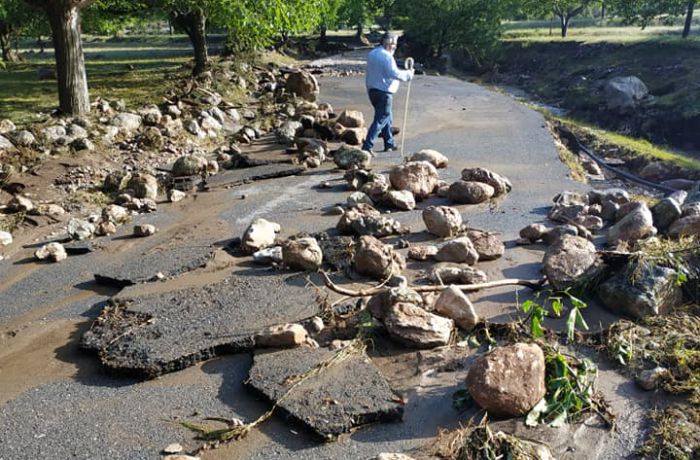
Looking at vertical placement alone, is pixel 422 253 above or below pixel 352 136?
below

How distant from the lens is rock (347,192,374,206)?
8328mm

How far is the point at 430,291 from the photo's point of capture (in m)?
5.71

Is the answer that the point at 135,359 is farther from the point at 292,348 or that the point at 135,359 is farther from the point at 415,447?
the point at 415,447

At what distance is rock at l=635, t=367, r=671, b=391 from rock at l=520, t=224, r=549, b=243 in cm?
275

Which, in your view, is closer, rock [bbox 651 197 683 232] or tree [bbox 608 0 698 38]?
rock [bbox 651 197 683 232]

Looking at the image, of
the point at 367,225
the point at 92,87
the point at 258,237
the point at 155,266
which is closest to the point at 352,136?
the point at 367,225

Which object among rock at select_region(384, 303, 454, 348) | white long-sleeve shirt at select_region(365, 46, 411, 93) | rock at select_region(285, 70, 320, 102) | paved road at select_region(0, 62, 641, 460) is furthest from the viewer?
rock at select_region(285, 70, 320, 102)

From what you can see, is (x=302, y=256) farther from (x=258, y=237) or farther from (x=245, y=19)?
(x=245, y=19)

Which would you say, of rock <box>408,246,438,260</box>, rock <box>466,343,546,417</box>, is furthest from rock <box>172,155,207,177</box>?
rock <box>466,343,546,417</box>

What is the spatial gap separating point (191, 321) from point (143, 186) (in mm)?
4228

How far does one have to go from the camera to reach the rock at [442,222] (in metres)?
7.37

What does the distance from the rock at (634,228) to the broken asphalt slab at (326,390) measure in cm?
363

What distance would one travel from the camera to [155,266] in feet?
21.7

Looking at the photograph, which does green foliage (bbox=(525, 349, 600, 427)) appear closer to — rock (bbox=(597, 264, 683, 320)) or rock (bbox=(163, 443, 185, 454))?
rock (bbox=(597, 264, 683, 320))
